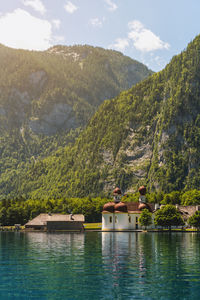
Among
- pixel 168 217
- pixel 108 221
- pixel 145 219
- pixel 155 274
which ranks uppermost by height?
pixel 168 217

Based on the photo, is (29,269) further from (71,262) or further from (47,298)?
(47,298)

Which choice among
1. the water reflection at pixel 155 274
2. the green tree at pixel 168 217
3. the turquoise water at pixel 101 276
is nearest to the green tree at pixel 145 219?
the green tree at pixel 168 217

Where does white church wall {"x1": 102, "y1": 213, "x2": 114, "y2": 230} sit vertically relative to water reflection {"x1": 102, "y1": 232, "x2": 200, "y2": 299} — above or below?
above

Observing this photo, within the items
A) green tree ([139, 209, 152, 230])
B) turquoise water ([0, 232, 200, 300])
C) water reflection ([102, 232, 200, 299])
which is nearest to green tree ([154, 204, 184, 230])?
green tree ([139, 209, 152, 230])

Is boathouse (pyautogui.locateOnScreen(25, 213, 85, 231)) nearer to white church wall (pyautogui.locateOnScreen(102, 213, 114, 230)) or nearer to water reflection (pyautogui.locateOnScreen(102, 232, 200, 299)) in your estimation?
white church wall (pyautogui.locateOnScreen(102, 213, 114, 230))

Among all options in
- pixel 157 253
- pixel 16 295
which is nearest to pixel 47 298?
A: pixel 16 295

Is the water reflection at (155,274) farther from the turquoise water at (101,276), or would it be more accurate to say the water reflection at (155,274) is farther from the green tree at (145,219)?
the green tree at (145,219)

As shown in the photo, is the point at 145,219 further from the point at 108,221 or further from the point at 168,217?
the point at 108,221

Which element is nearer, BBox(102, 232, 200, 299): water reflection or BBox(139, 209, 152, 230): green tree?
BBox(102, 232, 200, 299): water reflection

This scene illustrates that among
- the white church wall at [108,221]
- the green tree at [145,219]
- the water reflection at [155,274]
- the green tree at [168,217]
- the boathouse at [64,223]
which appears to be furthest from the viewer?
the white church wall at [108,221]

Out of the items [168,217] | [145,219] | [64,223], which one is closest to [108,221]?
[64,223]

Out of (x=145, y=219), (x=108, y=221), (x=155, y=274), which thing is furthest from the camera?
(x=108, y=221)

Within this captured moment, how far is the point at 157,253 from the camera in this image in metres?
76.9

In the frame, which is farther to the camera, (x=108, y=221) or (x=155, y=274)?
(x=108, y=221)
